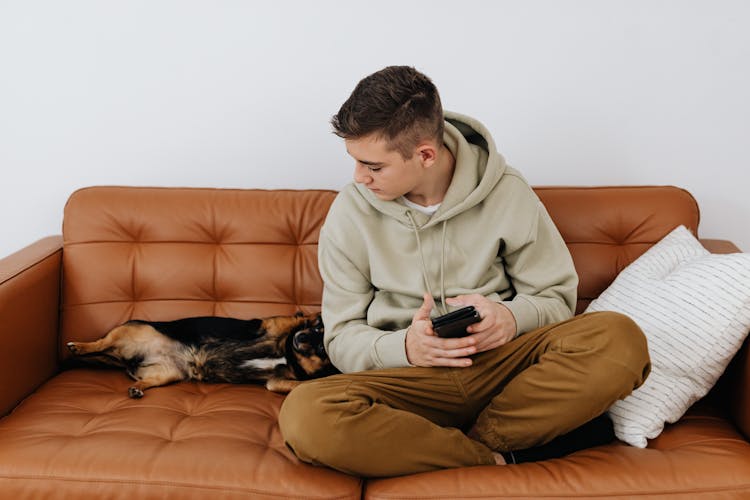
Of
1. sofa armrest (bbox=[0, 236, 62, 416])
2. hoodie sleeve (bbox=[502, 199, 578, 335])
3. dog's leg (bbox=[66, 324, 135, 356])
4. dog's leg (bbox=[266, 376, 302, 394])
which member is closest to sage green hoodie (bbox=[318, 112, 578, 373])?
hoodie sleeve (bbox=[502, 199, 578, 335])

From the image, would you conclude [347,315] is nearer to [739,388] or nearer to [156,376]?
[156,376]

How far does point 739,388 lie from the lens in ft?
5.86

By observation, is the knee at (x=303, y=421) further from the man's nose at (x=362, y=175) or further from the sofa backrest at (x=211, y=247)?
the sofa backrest at (x=211, y=247)

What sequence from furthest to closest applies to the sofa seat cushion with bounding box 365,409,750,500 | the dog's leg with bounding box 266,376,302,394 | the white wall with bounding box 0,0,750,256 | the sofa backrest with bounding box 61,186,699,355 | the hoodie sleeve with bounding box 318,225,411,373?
the white wall with bounding box 0,0,750,256, the sofa backrest with bounding box 61,186,699,355, the dog's leg with bounding box 266,376,302,394, the hoodie sleeve with bounding box 318,225,411,373, the sofa seat cushion with bounding box 365,409,750,500

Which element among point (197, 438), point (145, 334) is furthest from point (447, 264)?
point (145, 334)

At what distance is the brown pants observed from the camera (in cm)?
156

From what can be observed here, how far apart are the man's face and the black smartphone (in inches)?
15.2

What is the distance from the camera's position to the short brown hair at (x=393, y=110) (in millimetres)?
1716

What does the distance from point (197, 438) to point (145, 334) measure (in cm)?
58

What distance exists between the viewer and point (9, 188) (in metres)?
2.57

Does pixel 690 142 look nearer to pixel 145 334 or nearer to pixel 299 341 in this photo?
pixel 299 341

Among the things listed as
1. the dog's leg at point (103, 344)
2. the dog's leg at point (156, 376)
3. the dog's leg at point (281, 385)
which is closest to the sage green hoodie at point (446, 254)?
the dog's leg at point (281, 385)

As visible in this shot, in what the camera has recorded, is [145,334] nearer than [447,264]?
No

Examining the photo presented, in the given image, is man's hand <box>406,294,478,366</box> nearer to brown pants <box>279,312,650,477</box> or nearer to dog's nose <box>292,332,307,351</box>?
brown pants <box>279,312,650,477</box>
